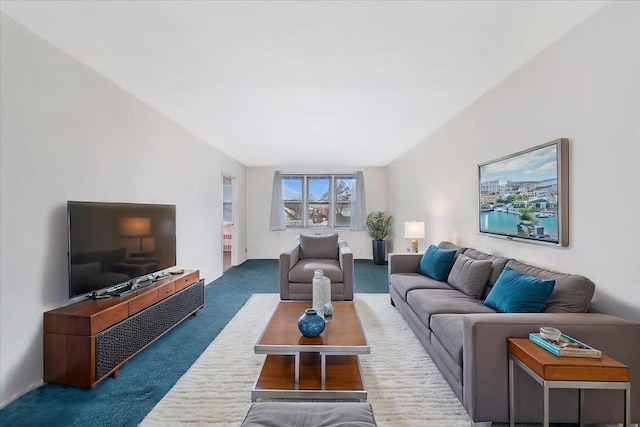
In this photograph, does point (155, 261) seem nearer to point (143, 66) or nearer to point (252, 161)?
point (143, 66)

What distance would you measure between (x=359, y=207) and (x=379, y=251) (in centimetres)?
125

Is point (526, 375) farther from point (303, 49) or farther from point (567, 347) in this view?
point (303, 49)

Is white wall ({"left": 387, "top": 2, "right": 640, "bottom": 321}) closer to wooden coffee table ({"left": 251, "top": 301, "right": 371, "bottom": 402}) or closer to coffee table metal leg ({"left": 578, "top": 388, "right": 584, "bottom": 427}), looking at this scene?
coffee table metal leg ({"left": 578, "top": 388, "right": 584, "bottom": 427})

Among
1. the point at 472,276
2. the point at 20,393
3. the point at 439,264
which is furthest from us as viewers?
the point at 439,264

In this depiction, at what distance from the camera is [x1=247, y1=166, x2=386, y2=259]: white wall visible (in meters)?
7.28

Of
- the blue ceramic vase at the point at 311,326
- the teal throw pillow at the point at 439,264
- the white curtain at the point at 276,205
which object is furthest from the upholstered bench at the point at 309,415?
the white curtain at the point at 276,205

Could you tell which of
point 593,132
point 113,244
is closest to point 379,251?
point 593,132

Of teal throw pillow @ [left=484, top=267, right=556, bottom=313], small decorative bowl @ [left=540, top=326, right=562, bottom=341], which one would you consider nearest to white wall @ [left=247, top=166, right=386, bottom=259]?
teal throw pillow @ [left=484, top=267, right=556, bottom=313]

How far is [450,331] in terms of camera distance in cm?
192

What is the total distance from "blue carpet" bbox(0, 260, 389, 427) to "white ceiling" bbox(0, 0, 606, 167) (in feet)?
7.96

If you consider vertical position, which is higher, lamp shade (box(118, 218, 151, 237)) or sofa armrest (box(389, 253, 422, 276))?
lamp shade (box(118, 218, 151, 237))

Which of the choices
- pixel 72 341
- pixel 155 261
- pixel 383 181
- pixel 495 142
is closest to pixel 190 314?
pixel 155 261

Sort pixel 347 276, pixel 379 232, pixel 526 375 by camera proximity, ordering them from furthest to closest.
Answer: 1. pixel 379 232
2. pixel 347 276
3. pixel 526 375

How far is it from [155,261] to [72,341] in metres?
1.08
